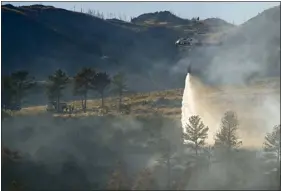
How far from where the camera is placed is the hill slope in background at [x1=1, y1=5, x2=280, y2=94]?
25.6 meters

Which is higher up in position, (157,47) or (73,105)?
(157,47)

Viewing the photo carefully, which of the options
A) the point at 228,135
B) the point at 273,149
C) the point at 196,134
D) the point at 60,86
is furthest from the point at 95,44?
the point at 273,149

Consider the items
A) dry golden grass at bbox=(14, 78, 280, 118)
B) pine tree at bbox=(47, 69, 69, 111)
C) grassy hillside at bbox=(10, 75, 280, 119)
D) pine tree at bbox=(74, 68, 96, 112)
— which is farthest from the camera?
pine tree at bbox=(47, 69, 69, 111)

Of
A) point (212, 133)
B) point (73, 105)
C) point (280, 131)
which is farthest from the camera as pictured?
point (73, 105)

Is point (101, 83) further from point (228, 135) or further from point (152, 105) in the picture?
point (228, 135)

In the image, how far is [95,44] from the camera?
3566cm

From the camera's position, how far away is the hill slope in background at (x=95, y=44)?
2556cm

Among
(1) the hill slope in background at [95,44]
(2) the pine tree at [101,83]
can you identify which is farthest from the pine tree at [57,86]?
(1) the hill slope in background at [95,44]

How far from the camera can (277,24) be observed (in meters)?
9.63

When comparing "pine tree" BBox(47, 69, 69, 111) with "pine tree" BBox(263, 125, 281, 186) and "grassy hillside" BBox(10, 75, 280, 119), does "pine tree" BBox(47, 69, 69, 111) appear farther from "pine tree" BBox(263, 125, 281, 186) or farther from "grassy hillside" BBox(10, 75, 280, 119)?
"pine tree" BBox(263, 125, 281, 186)

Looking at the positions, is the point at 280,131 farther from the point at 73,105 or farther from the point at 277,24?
the point at 73,105

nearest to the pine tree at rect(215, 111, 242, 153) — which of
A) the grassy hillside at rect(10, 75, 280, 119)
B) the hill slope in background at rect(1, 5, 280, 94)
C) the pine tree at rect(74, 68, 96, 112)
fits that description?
the grassy hillside at rect(10, 75, 280, 119)

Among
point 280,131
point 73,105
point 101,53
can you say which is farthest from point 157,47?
point 280,131

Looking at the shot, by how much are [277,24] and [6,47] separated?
2144 centimetres
